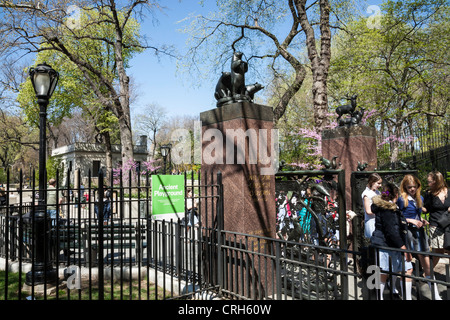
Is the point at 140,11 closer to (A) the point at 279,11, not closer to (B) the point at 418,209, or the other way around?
(A) the point at 279,11

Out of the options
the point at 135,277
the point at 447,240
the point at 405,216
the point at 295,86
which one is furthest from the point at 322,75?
the point at 135,277

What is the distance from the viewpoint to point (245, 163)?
5.08 m

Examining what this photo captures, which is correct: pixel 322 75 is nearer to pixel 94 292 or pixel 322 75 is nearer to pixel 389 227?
pixel 389 227

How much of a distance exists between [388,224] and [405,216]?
3.22 feet

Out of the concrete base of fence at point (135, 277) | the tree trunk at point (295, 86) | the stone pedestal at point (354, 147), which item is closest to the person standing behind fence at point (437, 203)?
the stone pedestal at point (354, 147)

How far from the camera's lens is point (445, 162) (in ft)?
41.4

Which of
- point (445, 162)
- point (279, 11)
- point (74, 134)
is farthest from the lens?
point (74, 134)

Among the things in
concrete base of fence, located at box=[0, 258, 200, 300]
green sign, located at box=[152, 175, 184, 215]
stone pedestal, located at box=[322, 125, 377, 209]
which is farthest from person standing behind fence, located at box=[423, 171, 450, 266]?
green sign, located at box=[152, 175, 184, 215]

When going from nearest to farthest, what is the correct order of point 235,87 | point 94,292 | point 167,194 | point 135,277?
point 167,194, point 94,292, point 235,87, point 135,277

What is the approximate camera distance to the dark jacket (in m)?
4.41

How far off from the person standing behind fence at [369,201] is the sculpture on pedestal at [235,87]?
2584mm

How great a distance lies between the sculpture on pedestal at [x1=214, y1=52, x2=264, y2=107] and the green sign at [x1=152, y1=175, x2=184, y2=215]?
5.83ft

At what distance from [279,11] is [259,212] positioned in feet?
47.6
